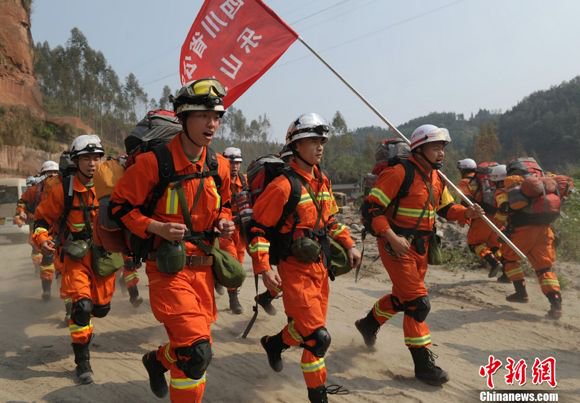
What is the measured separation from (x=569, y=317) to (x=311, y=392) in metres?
4.90

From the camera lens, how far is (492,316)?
7090mm

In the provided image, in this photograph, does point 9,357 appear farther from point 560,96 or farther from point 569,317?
point 560,96

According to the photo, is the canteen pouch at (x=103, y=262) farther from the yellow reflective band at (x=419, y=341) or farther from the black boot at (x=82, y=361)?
the yellow reflective band at (x=419, y=341)

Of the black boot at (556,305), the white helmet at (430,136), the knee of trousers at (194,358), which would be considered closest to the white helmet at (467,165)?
the black boot at (556,305)

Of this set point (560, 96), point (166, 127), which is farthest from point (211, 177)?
point (560, 96)

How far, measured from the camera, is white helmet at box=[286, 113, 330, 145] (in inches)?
166

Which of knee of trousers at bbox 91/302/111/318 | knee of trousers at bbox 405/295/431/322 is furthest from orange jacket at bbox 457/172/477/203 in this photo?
knee of trousers at bbox 91/302/111/318

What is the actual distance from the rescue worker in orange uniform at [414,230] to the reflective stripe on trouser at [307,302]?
87 centimetres

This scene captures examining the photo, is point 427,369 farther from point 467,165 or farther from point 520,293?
point 467,165

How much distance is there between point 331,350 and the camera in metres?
5.53

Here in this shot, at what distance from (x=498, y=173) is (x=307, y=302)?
6351 millimetres

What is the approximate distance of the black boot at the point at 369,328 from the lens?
213 inches

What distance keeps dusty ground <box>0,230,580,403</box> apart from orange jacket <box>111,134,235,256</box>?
1.81 metres

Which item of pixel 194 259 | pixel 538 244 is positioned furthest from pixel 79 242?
pixel 538 244
